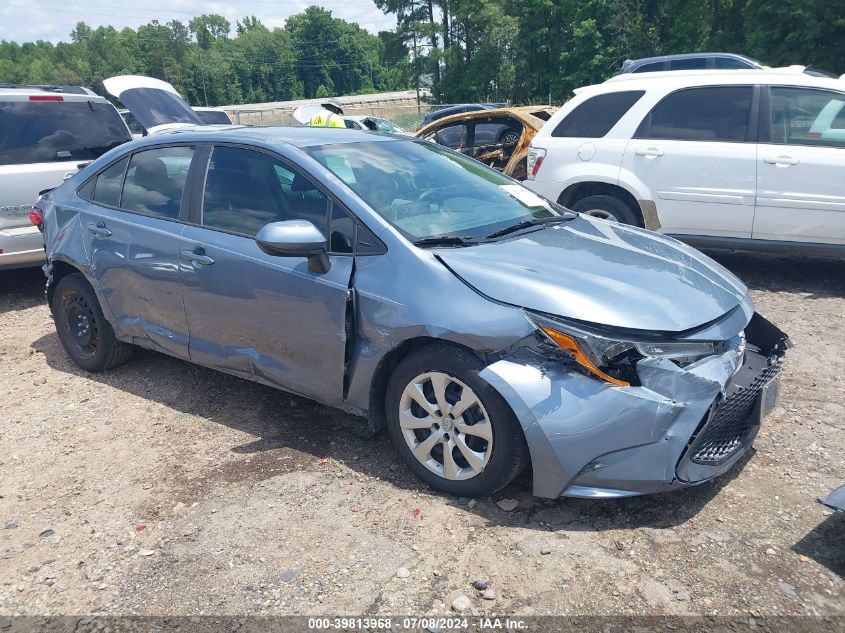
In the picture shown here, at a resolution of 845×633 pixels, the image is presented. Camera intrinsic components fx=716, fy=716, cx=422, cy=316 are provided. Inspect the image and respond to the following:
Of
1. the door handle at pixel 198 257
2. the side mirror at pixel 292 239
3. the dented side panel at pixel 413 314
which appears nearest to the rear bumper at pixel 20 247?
the door handle at pixel 198 257

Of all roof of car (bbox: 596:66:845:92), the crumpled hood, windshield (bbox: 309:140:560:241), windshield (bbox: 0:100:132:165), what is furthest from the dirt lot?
windshield (bbox: 0:100:132:165)

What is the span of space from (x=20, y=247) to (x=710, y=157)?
6191 millimetres

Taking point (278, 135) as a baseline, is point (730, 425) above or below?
below

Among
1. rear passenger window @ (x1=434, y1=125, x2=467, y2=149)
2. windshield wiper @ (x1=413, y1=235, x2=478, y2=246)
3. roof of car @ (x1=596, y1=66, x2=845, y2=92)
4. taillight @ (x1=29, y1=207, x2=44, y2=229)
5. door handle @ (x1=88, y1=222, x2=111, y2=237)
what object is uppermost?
roof of car @ (x1=596, y1=66, x2=845, y2=92)

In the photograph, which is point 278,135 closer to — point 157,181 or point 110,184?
point 157,181

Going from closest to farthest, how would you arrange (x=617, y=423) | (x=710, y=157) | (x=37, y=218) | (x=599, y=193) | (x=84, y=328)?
1. (x=617, y=423)
2. (x=84, y=328)
3. (x=37, y=218)
4. (x=710, y=157)
5. (x=599, y=193)

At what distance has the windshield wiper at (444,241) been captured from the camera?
11.1 feet

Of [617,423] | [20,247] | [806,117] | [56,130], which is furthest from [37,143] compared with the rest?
[806,117]

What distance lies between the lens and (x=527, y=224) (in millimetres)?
3840

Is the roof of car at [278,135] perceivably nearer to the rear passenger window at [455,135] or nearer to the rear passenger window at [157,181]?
the rear passenger window at [157,181]

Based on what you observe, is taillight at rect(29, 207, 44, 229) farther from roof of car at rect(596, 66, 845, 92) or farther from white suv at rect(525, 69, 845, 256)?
roof of car at rect(596, 66, 845, 92)

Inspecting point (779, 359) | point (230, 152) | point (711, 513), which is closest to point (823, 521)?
point (711, 513)

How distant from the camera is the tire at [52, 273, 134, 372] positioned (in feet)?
15.9

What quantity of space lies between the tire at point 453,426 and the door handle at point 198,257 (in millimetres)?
1341
